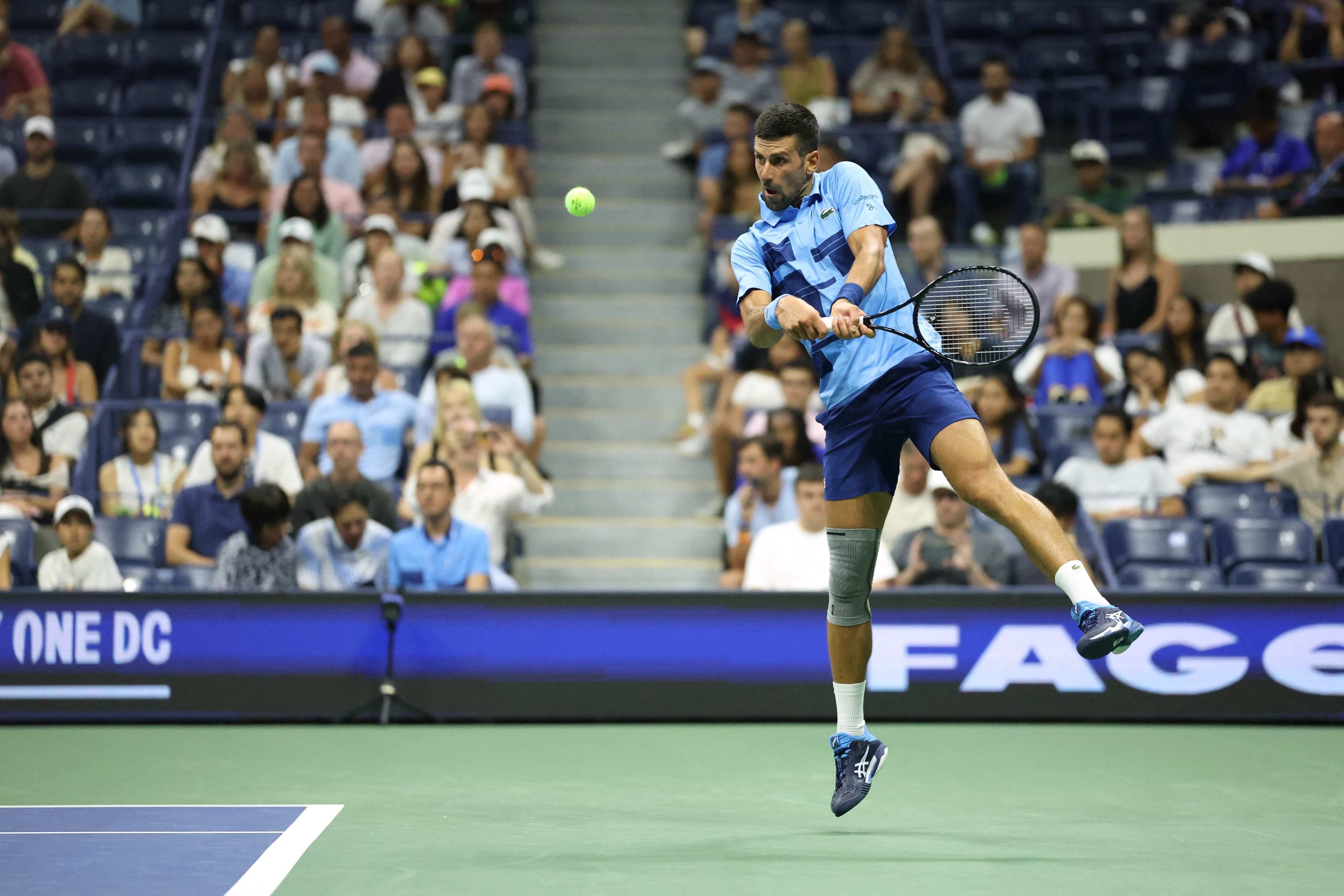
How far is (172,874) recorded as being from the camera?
470 centimetres

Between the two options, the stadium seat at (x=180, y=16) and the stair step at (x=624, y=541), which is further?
the stadium seat at (x=180, y=16)

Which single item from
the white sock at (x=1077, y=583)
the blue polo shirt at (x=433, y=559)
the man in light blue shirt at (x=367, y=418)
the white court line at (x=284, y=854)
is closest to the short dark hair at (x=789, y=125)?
the white sock at (x=1077, y=583)

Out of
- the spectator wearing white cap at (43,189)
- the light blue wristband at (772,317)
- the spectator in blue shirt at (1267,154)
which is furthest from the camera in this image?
the spectator in blue shirt at (1267,154)

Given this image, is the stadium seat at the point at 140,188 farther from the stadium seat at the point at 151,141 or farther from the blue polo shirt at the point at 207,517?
the blue polo shirt at the point at 207,517

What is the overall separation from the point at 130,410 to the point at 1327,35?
34.7ft

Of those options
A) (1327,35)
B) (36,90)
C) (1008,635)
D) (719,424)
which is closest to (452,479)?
(719,424)

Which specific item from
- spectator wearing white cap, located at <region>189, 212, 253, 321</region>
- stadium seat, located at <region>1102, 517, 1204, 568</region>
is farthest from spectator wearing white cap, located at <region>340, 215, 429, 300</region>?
stadium seat, located at <region>1102, 517, 1204, 568</region>

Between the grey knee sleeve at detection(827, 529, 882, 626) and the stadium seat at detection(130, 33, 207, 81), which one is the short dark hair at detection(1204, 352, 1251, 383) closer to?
the grey knee sleeve at detection(827, 529, 882, 626)

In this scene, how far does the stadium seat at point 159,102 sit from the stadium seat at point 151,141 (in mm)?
513

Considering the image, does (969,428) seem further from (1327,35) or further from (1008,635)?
(1327,35)

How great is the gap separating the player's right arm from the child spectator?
3.62 m

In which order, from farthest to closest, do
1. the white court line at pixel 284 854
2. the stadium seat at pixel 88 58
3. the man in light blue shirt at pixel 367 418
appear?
1. the stadium seat at pixel 88 58
2. the man in light blue shirt at pixel 367 418
3. the white court line at pixel 284 854

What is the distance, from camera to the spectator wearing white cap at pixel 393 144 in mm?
12883

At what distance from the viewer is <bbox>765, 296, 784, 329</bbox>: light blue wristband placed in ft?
17.3
